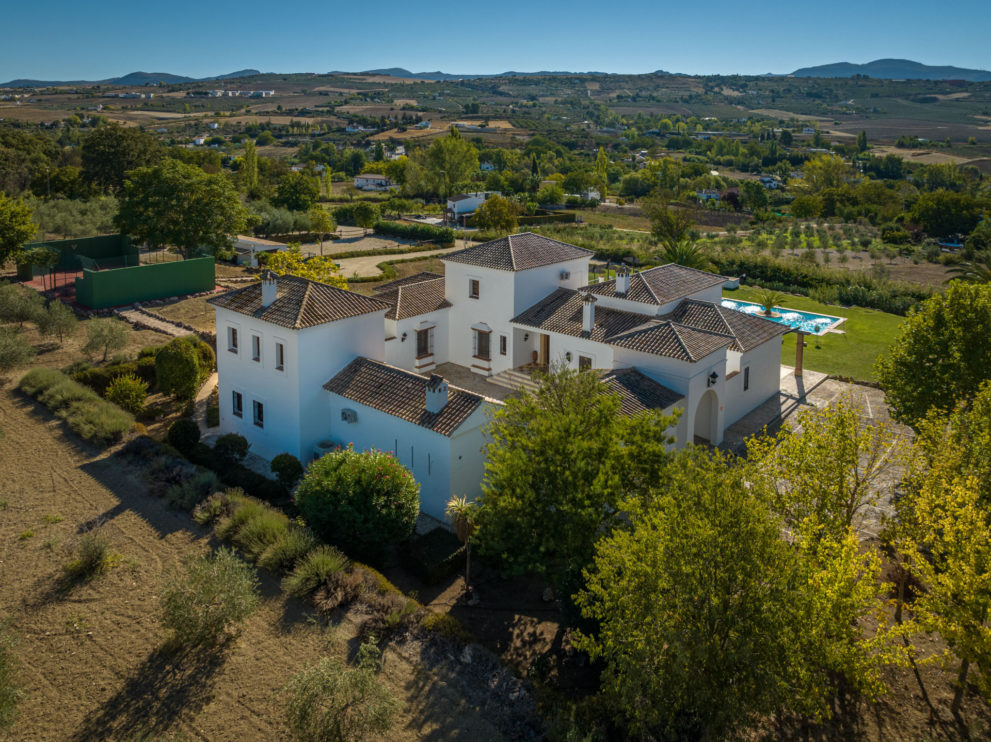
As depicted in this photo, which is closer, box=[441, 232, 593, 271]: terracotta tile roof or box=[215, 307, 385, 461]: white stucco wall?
box=[215, 307, 385, 461]: white stucco wall

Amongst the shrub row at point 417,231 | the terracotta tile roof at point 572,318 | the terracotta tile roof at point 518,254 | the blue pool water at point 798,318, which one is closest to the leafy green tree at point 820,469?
the terracotta tile roof at point 572,318

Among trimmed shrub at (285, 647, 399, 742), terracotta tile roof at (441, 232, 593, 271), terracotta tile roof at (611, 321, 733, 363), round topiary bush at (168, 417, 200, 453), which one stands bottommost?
trimmed shrub at (285, 647, 399, 742)

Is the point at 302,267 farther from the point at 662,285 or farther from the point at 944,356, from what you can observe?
the point at 944,356

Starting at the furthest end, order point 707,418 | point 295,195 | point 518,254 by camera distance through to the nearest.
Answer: point 295,195 < point 518,254 < point 707,418

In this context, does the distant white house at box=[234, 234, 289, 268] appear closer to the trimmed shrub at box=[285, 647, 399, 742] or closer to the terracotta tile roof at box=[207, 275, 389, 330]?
the terracotta tile roof at box=[207, 275, 389, 330]

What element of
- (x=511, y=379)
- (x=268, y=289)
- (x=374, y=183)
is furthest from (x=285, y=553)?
(x=374, y=183)

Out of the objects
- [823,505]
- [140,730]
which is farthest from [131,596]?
[823,505]

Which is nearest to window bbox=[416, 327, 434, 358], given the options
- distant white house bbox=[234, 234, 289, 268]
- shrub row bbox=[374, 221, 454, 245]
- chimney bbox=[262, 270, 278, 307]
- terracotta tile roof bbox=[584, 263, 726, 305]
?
terracotta tile roof bbox=[584, 263, 726, 305]

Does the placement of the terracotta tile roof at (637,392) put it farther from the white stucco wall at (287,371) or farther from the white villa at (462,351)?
the white stucco wall at (287,371)
